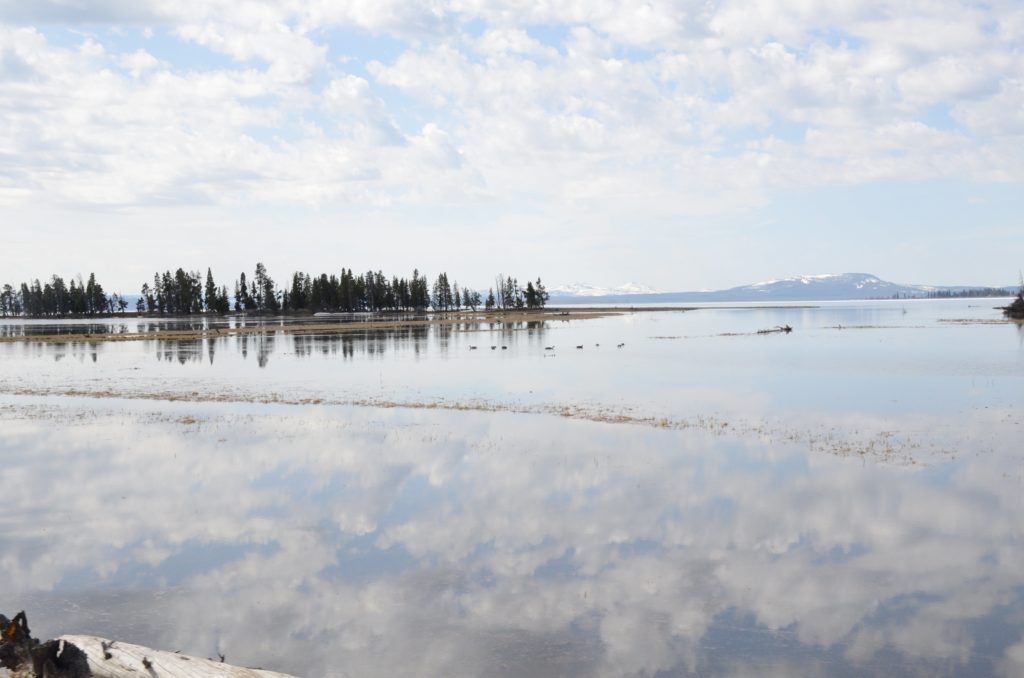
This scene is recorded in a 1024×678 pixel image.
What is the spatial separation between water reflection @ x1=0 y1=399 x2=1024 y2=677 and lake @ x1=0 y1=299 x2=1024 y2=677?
0.22ft

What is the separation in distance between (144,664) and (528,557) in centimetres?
817

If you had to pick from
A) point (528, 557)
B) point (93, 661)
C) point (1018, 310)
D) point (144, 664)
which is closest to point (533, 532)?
point (528, 557)

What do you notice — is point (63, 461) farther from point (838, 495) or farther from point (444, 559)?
point (838, 495)

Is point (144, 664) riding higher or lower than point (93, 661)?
higher

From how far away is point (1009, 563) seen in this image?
51.3 ft

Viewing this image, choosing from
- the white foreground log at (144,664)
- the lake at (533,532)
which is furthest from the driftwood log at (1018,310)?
the white foreground log at (144,664)

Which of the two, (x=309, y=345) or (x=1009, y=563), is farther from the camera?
(x=309, y=345)

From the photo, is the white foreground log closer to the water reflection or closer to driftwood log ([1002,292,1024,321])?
the water reflection

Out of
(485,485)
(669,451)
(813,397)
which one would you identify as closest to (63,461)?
(485,485)

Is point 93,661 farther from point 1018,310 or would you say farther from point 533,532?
point 1018,310

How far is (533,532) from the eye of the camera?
18.1 metres

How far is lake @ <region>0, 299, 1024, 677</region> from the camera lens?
12633 millimetres

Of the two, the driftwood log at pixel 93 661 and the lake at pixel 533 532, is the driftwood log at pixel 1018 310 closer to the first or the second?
the lake at pixel 533 532

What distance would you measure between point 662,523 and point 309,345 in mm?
77008
